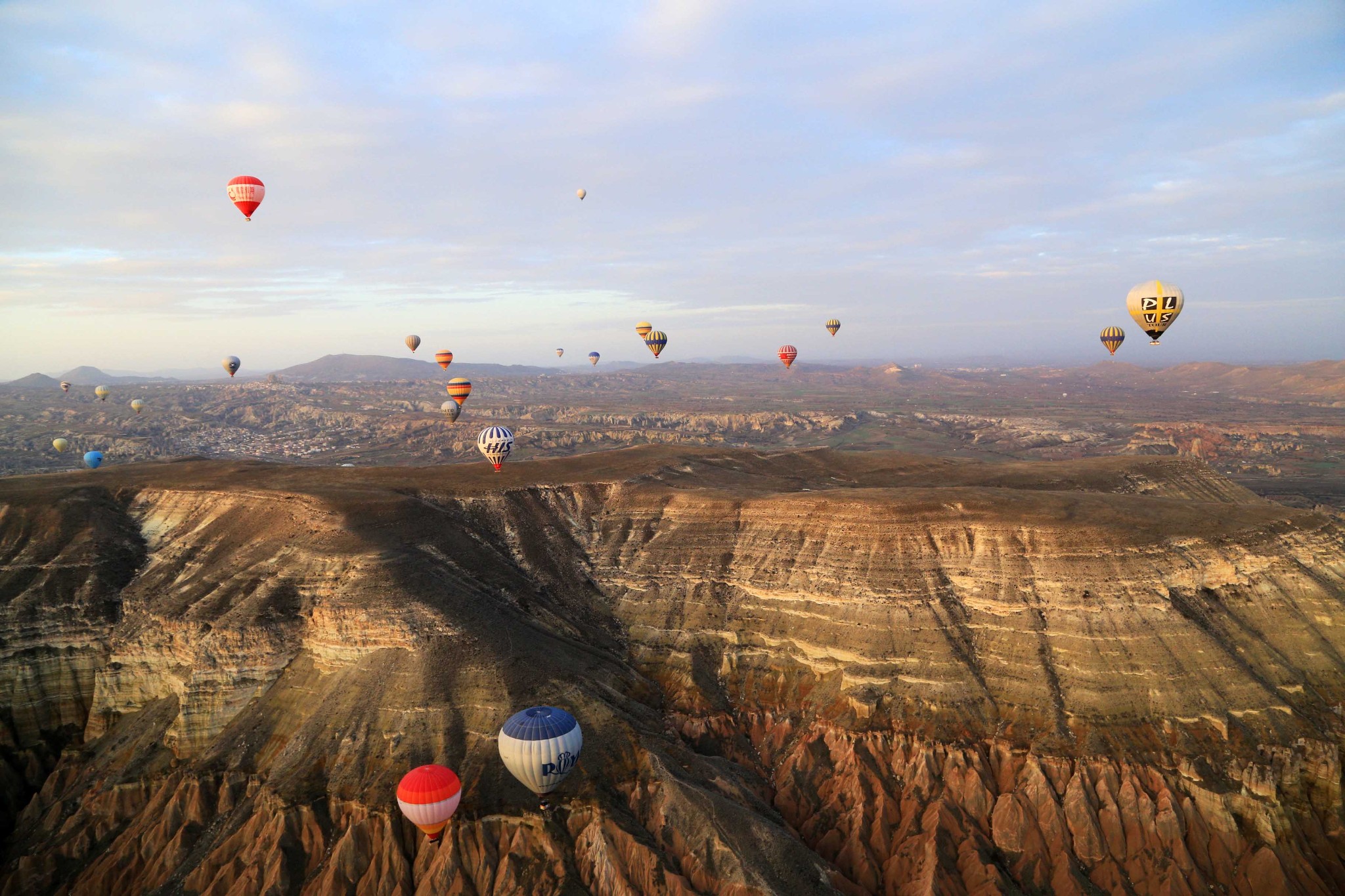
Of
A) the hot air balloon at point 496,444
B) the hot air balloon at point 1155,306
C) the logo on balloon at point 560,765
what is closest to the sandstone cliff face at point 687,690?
the logo on balloon at point 560,765

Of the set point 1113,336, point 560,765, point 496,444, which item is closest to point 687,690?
point 560,765

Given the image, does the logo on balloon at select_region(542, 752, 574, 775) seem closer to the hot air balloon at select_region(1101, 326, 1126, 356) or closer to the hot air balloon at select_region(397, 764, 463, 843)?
the hot air balloon at select_region(397, 764, 463, 843)

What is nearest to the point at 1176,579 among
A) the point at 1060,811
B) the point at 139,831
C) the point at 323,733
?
the point at 1060,811

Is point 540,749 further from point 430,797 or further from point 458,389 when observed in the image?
point 458,389

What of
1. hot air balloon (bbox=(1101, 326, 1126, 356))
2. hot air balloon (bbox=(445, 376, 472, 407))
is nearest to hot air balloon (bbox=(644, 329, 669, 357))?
hot air balloon (bbox=(445, 376, 472, 407))

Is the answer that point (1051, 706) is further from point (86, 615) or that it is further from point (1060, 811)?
point (86, 615)

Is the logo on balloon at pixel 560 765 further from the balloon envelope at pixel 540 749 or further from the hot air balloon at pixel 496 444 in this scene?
the hot air balloon at pixel 496 444
